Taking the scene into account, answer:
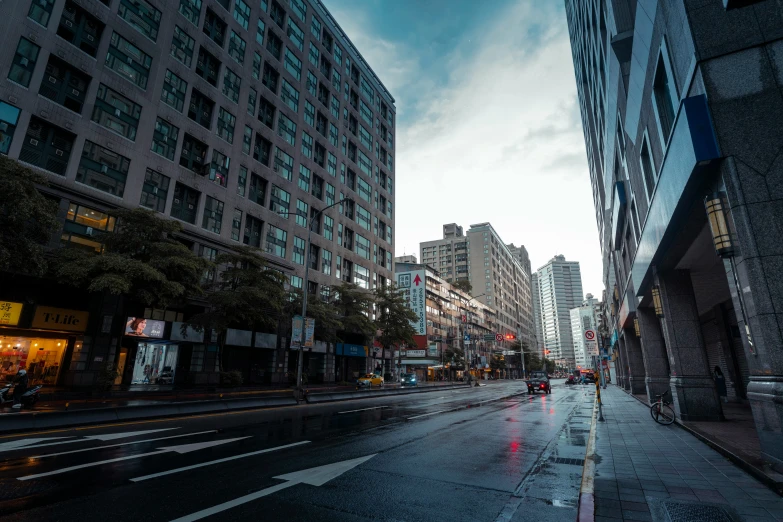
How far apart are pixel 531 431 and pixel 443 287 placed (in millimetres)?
79352

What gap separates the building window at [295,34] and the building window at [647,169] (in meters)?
45.6

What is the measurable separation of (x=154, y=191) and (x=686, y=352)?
3419 cm

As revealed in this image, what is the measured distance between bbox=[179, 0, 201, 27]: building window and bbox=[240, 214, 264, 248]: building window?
18.2 metres

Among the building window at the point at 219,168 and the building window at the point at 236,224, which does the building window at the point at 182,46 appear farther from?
the building window at the point at 236,224

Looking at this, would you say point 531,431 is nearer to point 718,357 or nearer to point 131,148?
point 718,357

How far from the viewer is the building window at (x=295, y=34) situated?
47562mm

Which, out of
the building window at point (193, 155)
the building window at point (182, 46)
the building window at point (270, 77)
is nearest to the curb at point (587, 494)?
the building window at point (193, 155)

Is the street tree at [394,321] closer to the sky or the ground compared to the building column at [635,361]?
closer to the sky

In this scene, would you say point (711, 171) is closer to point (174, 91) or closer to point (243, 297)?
point (243, 297)

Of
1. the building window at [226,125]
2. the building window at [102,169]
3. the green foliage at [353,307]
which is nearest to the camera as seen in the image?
the building window at [102,169]

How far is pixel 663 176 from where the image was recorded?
1048cm

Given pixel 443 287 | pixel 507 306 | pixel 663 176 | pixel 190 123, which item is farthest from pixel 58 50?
pixel 507 306

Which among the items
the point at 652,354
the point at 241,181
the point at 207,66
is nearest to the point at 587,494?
the point at 652,354

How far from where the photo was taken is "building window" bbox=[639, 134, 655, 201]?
14.3 meters
